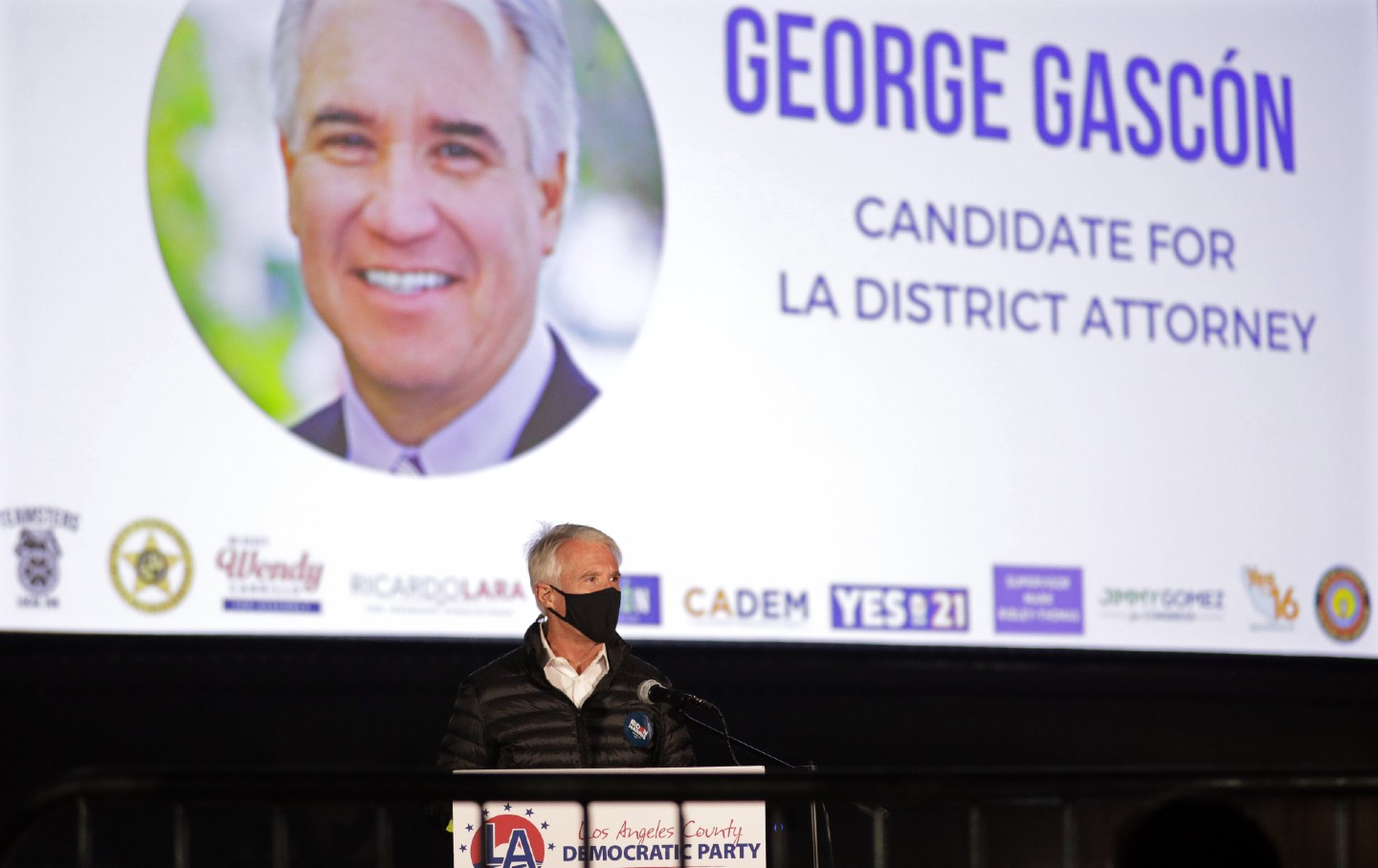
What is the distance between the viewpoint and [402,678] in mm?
4723

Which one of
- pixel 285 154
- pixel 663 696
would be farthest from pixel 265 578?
pixel 663 696

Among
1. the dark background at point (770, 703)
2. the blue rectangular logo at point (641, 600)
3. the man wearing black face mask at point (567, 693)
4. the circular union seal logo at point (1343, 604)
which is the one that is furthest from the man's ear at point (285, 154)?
the circular union seal logo at point (1343, 604)

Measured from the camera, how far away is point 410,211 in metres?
4.59

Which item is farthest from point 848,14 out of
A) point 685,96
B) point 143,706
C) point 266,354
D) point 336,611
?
point 143,706

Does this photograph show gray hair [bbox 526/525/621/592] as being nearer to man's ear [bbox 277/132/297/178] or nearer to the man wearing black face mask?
the man wearing black face mask

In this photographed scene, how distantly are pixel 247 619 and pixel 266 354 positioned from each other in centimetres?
71

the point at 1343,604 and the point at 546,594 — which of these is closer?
the point at 546,594

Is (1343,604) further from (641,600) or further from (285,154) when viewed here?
(285,154)

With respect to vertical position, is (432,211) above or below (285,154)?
below

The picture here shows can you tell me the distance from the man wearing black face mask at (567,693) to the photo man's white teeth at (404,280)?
1.33 m

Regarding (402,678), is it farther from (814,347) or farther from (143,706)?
(814,347)

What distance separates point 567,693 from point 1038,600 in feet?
6.98

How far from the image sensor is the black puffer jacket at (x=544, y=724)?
3.35m

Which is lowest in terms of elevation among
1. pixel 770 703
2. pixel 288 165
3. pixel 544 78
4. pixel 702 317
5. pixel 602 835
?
pixel 602 835
